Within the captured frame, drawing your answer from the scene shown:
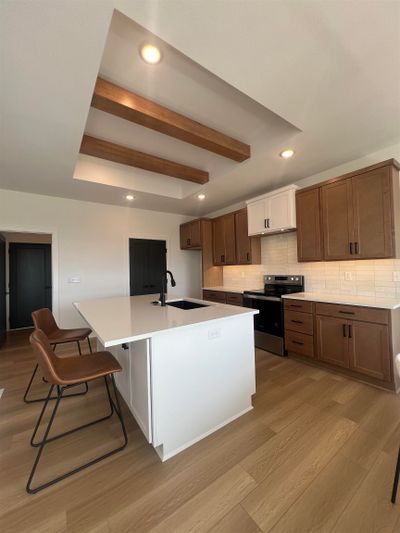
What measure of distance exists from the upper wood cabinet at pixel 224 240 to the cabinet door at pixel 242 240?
104mm

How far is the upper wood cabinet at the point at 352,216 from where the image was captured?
2.32 metres

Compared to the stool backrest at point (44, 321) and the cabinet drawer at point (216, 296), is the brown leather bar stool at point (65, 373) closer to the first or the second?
the stool backrest at point (44, 321)

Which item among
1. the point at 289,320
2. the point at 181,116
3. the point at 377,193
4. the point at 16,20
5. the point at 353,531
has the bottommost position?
the point at 353,531

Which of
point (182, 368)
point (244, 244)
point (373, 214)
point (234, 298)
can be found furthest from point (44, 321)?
point (373, 214)

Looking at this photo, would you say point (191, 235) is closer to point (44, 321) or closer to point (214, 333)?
point (44, 321)

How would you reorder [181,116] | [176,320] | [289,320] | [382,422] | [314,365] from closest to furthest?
1. [176,320]
2. [382,422]
3. [181,116]
4. [314,365]
5. [289,320]

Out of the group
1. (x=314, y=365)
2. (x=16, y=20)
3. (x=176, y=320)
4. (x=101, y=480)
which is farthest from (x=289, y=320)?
(x=16, y=20)

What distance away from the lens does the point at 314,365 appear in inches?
110

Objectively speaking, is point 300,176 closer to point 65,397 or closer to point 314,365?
point 314,365

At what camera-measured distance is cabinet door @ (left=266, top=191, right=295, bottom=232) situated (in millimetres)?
3180

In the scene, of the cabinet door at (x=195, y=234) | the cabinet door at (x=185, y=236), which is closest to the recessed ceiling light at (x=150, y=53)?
the cabinet door at (x=195, y=234)

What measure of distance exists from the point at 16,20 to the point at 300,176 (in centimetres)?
331

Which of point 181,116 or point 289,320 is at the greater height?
point 181,116

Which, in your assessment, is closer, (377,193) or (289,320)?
Answer: (377,193)
